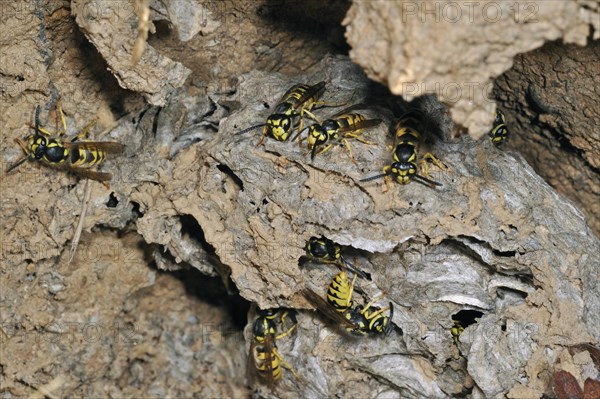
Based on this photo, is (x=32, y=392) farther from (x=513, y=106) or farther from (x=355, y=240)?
(x=513, y=106)

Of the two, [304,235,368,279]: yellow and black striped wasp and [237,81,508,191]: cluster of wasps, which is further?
[304,235,368,279]: yellow and black striped wasp

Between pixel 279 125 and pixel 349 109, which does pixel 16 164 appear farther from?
pixel 349 109

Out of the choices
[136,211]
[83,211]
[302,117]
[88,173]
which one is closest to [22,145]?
[88,173]

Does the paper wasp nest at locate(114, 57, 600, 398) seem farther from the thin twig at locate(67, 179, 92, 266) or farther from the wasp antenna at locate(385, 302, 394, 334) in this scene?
the thin twig at locate(67, 179, 92, 266)

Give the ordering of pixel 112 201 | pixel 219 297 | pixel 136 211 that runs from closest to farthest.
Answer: pixel 112 201
pixel 136 211
pixel 219 297

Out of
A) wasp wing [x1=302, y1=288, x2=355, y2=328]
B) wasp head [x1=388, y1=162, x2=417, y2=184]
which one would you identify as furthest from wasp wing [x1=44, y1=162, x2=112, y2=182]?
wasp head [x1=388, y1=162, x2=417, y2=184]

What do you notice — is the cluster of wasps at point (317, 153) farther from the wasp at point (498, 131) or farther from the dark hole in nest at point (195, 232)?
the dark hole in nest at point (195, 232)

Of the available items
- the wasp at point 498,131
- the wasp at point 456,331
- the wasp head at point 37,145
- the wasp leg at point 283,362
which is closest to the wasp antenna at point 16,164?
the wasp head at point 37,145
